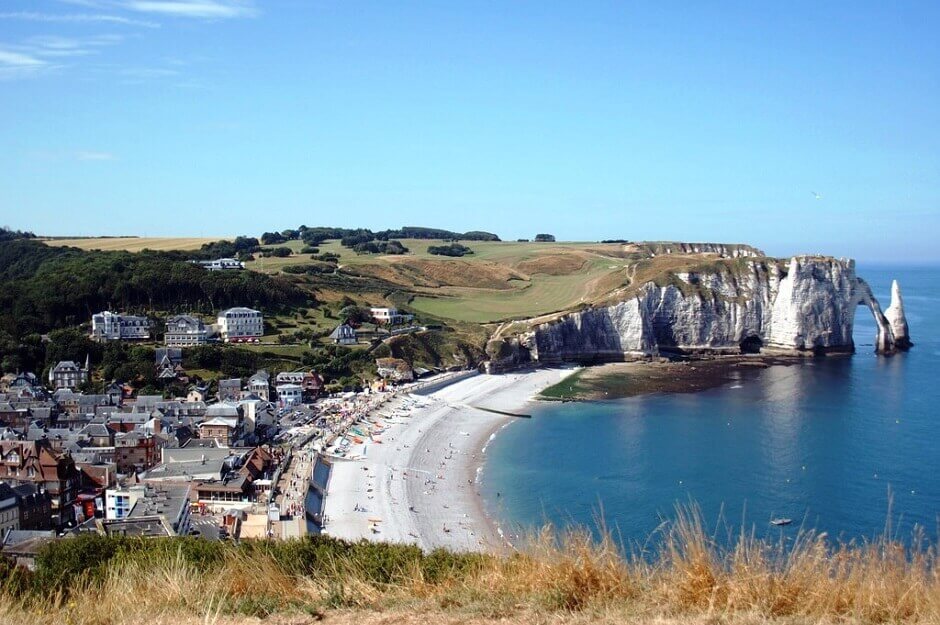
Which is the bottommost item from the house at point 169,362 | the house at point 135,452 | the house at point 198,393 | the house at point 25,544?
the house at point 135,452

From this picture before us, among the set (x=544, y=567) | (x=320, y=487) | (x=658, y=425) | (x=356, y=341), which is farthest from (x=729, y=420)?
(x=544, y=567)

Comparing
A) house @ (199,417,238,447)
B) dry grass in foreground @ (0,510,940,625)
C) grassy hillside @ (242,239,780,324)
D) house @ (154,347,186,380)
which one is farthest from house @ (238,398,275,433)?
grassy hillside @ (242,239,780,324)

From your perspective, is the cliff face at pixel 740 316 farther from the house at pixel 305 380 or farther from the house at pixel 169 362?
the house at pixel 169 362

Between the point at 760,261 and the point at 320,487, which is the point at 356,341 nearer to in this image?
the point at 320,487

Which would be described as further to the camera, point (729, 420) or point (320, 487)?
point (729, 420)

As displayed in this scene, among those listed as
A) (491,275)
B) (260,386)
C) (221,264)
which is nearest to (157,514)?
(260,386)

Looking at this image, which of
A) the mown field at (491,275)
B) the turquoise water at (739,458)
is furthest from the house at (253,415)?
the mown field at (491,275)

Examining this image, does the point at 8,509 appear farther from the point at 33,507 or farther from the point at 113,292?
the point at 113,292
